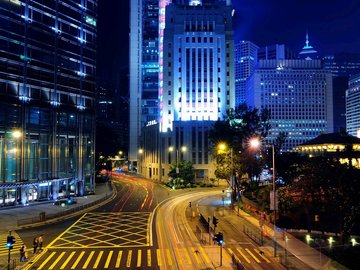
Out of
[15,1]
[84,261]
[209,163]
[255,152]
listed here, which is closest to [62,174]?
[15,1]

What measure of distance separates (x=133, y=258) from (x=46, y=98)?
43.8 metres

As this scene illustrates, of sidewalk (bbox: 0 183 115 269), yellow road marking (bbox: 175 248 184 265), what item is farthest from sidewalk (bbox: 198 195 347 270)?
sidewalk (bbox: 0 183 115 269)

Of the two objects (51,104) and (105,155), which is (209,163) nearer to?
(105,155)

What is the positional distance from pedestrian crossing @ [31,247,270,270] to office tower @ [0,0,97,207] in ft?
85.4

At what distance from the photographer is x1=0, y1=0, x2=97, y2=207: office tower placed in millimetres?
57406

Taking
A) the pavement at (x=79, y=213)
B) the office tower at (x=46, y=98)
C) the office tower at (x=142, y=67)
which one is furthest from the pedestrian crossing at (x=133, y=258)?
the office tower at (x=142, y=67)

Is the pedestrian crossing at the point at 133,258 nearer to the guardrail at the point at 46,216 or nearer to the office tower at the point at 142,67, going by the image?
the guardrail at the point at 46,216

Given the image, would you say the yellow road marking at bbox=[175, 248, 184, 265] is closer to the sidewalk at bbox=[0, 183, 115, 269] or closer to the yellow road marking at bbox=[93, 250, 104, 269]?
the yellow road marking at bbox=[93, 250, 104, 269]

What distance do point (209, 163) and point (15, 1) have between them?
220 feet

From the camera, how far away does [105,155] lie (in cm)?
12519

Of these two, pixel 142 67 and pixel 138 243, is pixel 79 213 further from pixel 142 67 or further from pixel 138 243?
pixel 142 67

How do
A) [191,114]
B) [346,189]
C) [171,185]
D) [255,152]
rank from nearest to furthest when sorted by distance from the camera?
[346,189], [255,152], [171,185], [191,114]

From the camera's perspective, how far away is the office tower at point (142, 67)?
171 m

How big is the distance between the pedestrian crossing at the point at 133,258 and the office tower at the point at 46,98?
26022 millimetres
